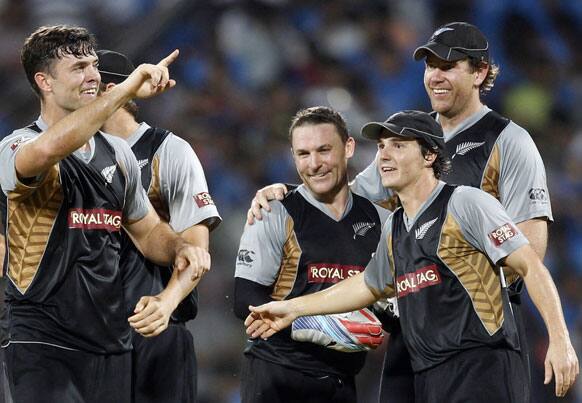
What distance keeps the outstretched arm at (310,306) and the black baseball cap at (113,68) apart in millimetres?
1455

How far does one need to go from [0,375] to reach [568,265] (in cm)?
476

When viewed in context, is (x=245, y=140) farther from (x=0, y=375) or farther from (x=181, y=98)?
(x=0, y=375)

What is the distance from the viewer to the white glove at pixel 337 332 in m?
4.67

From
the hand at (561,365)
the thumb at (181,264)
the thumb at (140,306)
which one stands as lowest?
the hand at (561,365)

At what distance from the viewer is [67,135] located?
367cm

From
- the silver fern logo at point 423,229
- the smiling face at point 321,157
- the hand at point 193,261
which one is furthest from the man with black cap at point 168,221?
the silver fern logo at point 423,229

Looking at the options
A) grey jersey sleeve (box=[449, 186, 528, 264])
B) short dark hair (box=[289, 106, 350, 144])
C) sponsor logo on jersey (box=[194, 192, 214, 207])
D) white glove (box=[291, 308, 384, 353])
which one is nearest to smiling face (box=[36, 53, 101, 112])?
sponsor logo on jersey (box=[194, 192, 214, 207])

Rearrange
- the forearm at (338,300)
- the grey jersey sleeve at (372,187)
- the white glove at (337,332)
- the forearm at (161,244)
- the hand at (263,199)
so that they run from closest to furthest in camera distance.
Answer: the forearm at (161,244) < the forearm at (338,300) < the white glove at (337,332) < the hand at (263,199) < the grey jersey sleeve at (372,187)

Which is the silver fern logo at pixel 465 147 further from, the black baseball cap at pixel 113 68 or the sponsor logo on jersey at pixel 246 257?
the black baseball cap at pixel 113 68

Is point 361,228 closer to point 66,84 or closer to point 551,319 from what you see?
point 551,319

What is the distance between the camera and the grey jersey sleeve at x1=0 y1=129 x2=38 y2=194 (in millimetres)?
3828

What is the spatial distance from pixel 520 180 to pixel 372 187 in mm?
780

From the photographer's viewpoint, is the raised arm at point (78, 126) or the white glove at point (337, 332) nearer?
the raised arm at point (78, 126)

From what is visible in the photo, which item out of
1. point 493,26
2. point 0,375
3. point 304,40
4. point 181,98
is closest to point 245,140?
point 181,98
